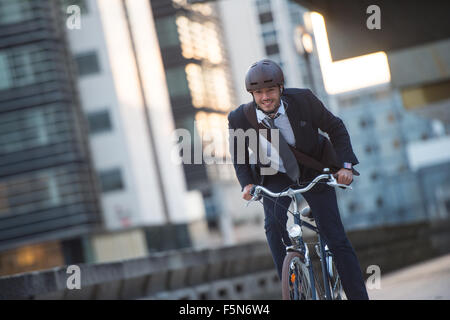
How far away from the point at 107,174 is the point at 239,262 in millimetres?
43299

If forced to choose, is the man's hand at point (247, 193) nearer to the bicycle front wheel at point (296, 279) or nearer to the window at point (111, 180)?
the bicycle front wheel at point (296, 279)

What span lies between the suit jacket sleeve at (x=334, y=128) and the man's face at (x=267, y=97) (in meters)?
0.36

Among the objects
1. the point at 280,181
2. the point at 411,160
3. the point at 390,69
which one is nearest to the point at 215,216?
the point at 411,160

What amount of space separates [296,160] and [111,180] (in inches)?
1987

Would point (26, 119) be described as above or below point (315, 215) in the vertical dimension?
above

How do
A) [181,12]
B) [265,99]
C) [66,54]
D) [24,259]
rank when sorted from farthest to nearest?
[181,12]
[66,54]
[24,259]
[265,99]

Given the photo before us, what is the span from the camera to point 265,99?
18.5ft

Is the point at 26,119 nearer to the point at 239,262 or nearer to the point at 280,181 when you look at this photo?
the point at 239,262

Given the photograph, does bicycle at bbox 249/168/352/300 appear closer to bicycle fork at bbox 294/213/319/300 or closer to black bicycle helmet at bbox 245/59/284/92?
bicycle fork at bbox 294/213/319/300

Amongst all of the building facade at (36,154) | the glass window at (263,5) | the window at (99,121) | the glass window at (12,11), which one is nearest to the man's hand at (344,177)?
the building facade at (36,154)

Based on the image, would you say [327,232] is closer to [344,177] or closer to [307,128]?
[344,177]

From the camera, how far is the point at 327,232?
5.94m

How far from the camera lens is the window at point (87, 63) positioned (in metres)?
55.7

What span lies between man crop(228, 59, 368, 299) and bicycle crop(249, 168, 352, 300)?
10 centimetres
